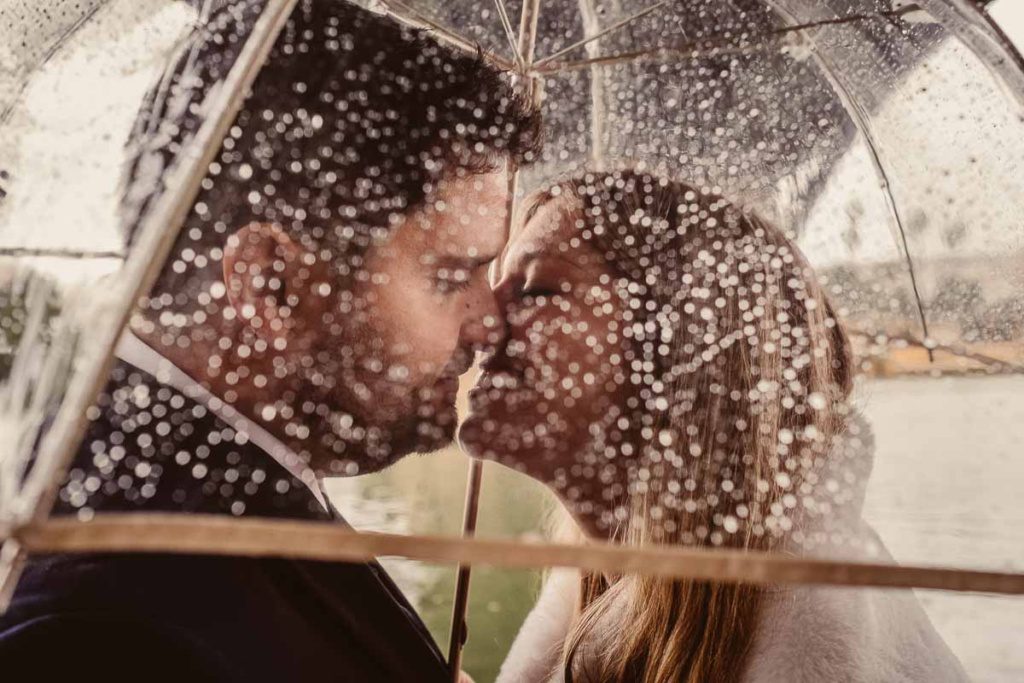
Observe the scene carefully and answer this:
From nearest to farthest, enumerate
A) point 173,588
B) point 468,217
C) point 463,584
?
point 173,588
point 468,217
point 463,584

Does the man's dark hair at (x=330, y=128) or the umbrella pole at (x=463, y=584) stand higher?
the man's dark hair at (x=330, y=128)

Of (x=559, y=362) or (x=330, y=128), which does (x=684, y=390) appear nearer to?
(x=559, y=362)

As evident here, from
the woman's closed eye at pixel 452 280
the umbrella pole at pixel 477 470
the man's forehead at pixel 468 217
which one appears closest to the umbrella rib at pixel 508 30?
the umbrella pole at pixel 477 470

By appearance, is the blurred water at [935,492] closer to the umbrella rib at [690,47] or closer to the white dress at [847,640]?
the white dress at [847,640]

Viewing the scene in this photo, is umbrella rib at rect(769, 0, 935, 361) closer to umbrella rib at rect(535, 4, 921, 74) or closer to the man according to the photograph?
umbrella rib at rect(535, 4, 921, 74)

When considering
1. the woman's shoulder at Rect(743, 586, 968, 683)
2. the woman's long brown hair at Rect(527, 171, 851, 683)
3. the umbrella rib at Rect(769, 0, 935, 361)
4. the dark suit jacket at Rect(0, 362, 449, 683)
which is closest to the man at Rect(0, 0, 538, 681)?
the dark suit jacket at Rect(0, 362, 449, 683)

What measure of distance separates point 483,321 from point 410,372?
0.34ft

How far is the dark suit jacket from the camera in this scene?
805 mm

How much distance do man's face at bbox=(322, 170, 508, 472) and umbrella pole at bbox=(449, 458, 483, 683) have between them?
0.09 metres

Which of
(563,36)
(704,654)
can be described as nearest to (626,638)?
A: (704,654)

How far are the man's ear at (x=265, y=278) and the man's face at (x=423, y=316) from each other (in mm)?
62

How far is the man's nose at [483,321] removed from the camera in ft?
3.04

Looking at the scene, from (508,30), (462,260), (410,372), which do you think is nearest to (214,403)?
(410,372)

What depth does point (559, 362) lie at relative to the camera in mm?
940
